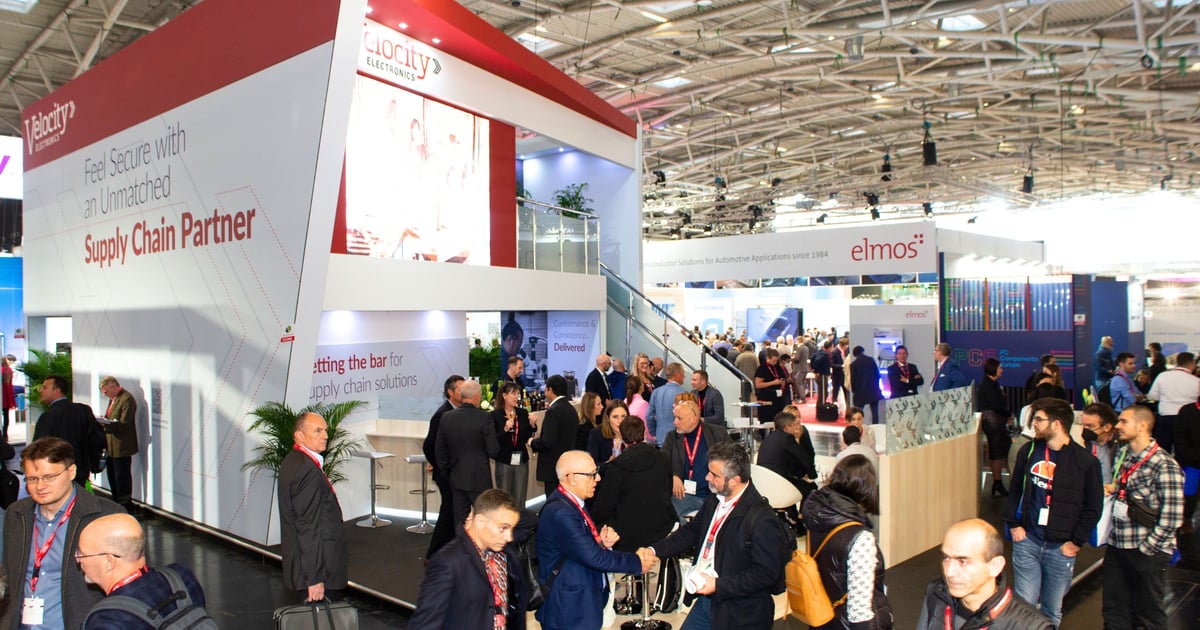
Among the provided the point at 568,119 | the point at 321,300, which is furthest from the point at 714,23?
the point at 321,300

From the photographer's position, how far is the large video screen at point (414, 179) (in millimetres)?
7605

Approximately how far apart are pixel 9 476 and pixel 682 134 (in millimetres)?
16364

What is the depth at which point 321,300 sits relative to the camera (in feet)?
19.4

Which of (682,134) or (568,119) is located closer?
(568,119)

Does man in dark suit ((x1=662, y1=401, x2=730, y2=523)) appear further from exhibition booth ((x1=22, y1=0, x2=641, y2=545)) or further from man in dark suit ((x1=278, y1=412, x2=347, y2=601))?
exhibition booth ((x1=22, y1=0, x2=641, y2=545))

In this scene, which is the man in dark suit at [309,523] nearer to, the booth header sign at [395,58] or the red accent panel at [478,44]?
the booth header sign at [395,58]

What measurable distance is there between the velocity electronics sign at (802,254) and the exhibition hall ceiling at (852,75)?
2.48 metres

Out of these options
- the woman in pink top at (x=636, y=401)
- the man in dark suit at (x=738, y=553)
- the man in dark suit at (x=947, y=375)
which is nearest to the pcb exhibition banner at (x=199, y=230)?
the woman in pink top at (x=636, y=401)

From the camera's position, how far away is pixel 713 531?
3.14 metres

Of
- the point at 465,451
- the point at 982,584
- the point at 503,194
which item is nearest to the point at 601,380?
the point at 503,194

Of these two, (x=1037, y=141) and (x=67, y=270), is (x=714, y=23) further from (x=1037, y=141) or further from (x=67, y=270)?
(x=1037, y=141)

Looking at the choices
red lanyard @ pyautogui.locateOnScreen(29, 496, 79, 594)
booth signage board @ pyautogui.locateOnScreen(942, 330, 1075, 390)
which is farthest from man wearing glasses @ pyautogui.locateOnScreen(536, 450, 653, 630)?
booth signage board @ pyautogui.locateOnScreen(942, 330, 1075, 390)

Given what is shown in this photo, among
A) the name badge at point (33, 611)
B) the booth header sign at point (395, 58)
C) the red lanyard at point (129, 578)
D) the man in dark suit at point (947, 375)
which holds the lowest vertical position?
the name badge at point (33, 611)

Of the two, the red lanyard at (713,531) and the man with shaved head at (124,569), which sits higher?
the man with shaved head at (124,569)
